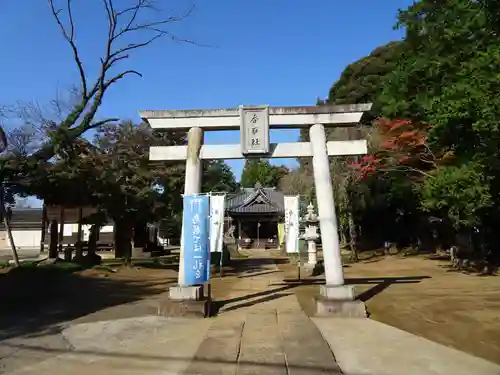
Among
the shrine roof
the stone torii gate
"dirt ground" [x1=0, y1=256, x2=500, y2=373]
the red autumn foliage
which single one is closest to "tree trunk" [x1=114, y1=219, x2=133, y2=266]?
"dirt ground" [x1=0, y1=256, x2=500, y2=373]

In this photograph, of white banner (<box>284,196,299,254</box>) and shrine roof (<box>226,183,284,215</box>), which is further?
shrine roof (<box>226,183,284,215</box>)

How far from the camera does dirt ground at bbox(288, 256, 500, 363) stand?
7.63m

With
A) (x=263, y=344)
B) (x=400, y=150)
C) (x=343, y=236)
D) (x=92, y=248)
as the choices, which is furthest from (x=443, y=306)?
(x=343, y=236)

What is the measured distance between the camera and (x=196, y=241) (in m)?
10.2

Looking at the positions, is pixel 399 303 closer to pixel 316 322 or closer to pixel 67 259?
pixel 316 322

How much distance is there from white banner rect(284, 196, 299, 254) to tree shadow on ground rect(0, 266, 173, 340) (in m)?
4.60

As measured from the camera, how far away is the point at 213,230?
35.7ft

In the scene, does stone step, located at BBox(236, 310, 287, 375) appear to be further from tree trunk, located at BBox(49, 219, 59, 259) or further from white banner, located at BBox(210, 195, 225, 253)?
tree trunk, located at BBox(49, 219, 59, 259)

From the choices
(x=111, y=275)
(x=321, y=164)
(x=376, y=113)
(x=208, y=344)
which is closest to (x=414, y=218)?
(x=376, y=113)

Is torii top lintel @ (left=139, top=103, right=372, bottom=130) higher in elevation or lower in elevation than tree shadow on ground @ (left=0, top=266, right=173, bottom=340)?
higher

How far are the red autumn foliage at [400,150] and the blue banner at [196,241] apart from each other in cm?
1245

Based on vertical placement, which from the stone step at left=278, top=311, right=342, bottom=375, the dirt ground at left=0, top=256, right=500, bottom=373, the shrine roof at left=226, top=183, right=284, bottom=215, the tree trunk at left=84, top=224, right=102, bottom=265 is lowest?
the stone step at left=278, top=311, right=342, bottom=375

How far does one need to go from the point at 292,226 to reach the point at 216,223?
5719 millimetres

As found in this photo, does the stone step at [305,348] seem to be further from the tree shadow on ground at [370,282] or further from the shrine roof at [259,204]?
the shrine roof at [259,204]
